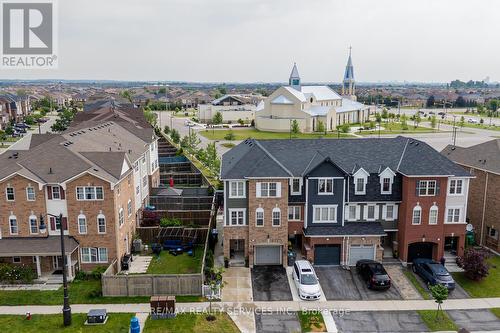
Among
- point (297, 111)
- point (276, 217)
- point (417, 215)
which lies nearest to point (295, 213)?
point (276, 217)

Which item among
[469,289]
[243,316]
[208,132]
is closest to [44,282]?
[243,316]

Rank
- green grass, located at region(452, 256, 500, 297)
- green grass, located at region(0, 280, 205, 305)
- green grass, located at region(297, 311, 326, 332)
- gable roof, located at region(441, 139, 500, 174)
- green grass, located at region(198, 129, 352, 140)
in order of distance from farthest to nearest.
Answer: green grass, located at region(198, 129, 352, 140) < gable roof, located at region(441, 139, 500, 174) < green grass, located at region(452, 256, 500, 297) < green grass, located at region(0, 280, 205, 305) < green grass, located at region(297, 311, 326, 332)

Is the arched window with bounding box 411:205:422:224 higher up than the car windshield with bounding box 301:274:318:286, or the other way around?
the arched window with bounding box 411:205:422:224

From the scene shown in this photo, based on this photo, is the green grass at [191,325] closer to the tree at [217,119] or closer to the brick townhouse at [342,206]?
the brick townhouse at [342,206]

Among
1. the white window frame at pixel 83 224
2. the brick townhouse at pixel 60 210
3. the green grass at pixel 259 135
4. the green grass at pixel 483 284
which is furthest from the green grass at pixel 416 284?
the green grass at pixel 259 135

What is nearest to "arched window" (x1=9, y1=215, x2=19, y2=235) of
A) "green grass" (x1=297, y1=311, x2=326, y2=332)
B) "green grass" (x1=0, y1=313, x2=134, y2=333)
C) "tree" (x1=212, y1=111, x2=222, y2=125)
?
"green grass" (x1=0, y1=313, x2=134, y2=333)

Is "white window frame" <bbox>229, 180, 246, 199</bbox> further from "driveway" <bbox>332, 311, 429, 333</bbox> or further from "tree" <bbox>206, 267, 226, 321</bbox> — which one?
"driveway" <bbox>332, 311, 429, 333</bbox>

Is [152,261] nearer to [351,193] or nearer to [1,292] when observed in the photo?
[1,292]
